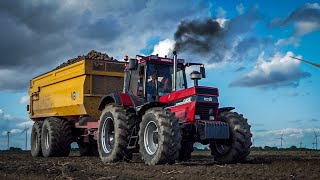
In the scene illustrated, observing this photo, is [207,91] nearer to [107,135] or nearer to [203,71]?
[203,71]

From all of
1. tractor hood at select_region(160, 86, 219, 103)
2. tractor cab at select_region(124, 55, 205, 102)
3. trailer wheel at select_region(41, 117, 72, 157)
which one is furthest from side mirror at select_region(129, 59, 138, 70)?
trailer wheel at select_region(41, 117, 72, 157)

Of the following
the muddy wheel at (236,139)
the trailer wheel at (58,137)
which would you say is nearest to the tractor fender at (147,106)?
the muddy wheel at (236,139)

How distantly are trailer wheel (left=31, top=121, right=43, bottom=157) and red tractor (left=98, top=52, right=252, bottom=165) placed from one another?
6.62 meters

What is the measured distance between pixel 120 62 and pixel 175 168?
7.86 metres

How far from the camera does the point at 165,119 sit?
433 inches

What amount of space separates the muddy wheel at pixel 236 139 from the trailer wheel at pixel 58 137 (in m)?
8.03

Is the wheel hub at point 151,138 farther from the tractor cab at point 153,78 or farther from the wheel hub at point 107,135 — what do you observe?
the wheel hub at point 107,135

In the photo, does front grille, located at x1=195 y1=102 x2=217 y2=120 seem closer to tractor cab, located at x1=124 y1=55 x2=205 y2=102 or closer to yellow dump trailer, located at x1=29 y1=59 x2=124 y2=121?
tractor cab, located at x1=124 y1=55 x2=205 y2=102

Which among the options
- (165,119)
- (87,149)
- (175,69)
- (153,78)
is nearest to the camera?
(165,119)

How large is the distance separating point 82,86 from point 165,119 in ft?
20.5

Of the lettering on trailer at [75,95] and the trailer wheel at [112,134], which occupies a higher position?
the lettering on trailer at [75,95]

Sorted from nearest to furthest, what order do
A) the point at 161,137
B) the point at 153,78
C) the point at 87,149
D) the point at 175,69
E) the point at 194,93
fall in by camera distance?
the point at 161,137
the point at 194,93
the point at 175,69
the point at 153,78
the point at 87,149

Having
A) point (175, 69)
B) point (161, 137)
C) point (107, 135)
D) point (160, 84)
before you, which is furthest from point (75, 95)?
point (161, 137)

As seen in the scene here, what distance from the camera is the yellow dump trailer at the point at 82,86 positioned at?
1642 cm
